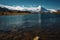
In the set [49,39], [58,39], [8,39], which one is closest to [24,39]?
[8,39]

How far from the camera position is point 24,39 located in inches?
409

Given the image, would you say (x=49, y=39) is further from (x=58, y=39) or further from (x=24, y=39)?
(x=24, y=39)

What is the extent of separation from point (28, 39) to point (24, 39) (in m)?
0.33

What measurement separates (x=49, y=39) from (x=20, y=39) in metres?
2.23

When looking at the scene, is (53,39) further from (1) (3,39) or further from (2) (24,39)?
(1) (3,39)

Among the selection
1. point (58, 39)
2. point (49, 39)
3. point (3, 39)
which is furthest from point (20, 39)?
point (58, 39)

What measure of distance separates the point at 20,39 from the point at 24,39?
0.31 metres

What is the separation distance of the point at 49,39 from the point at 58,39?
26.6 inches

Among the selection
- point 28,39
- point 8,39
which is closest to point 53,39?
point 28,39

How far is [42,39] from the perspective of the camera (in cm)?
1028

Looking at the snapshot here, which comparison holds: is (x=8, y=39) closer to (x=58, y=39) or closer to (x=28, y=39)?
(x=28, y=39)

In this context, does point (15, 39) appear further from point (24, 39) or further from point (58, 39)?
point (58, 39)

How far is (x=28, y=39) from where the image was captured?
33.8ft

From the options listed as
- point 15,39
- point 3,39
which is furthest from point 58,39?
point 3,39
